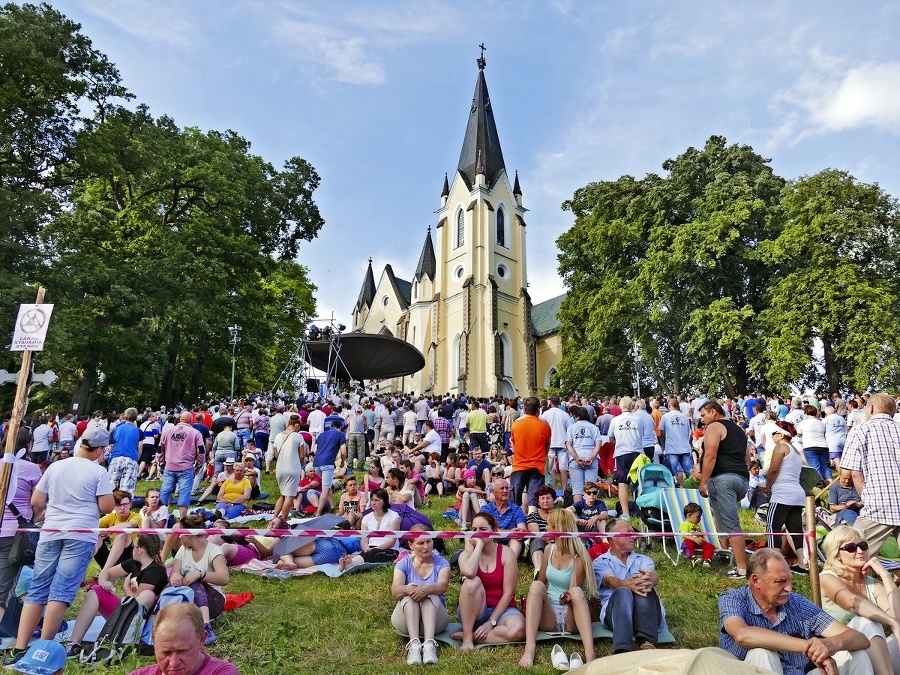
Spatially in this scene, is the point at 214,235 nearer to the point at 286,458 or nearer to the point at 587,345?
the point at 587,345

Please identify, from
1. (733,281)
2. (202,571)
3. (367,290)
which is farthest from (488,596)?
(367,290)

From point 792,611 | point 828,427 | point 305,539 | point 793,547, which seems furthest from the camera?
point 828,427

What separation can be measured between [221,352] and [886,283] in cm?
2893

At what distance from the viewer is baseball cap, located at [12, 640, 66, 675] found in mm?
3039

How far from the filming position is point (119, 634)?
5500mm

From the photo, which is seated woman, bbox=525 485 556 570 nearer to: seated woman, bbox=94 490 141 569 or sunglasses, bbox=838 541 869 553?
sunglasses, bbox=838 541 869 553

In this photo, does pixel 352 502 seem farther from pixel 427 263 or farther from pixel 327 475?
pixel 427 263

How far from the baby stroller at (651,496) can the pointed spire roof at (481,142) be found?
47.1m

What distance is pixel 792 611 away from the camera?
414 cm

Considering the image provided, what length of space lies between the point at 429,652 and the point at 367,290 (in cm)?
7216

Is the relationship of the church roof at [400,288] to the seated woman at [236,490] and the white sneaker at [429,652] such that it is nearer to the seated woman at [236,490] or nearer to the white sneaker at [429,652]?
the seated woman at [236,490]

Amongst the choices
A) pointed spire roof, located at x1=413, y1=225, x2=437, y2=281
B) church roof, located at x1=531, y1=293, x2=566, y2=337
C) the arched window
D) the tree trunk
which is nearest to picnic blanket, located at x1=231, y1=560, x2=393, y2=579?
the tree trunk

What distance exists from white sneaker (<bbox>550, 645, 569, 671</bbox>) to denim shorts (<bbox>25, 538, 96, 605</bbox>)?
3.89 m

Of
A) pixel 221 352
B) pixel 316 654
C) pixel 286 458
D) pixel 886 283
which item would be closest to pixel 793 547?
pixel 316 654
